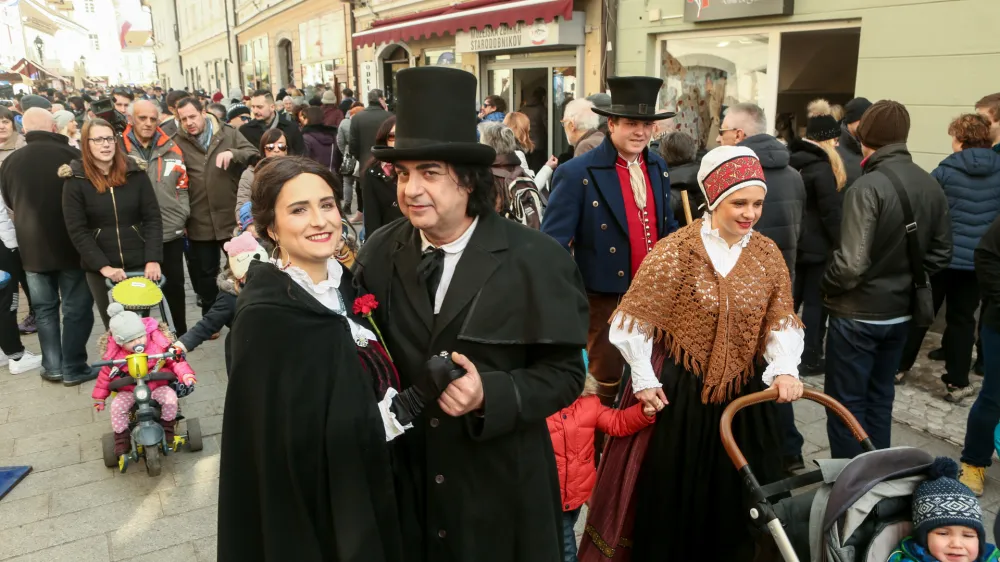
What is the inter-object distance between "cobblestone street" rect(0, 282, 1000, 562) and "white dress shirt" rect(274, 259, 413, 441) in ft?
6.88

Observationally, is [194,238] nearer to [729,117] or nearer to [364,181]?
[364,181]

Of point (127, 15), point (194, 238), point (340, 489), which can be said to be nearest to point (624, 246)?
point (340, 489)

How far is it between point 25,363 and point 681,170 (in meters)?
5.51

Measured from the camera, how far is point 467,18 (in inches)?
475

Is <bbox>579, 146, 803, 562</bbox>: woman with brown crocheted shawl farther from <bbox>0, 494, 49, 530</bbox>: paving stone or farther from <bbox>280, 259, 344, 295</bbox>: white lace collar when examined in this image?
<bbox>0, 494, 49, 530</bbox>: paving stone

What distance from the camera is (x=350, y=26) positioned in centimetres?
1961

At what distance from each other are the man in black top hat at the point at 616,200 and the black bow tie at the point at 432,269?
5.84ft

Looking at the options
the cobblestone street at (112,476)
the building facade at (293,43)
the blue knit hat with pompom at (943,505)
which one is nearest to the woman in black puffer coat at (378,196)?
the cobblestone street at (112,476)

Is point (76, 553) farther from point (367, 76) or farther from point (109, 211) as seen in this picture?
point (367, 76)

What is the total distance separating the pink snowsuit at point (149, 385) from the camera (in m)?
4.12

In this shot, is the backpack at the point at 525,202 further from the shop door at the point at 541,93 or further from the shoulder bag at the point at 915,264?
the shop door at the point at 541,93

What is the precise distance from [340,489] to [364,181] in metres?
3.65

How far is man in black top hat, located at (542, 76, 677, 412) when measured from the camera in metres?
3.62

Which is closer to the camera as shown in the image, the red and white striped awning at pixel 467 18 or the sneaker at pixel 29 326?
the sneaker at pixel 29 326
